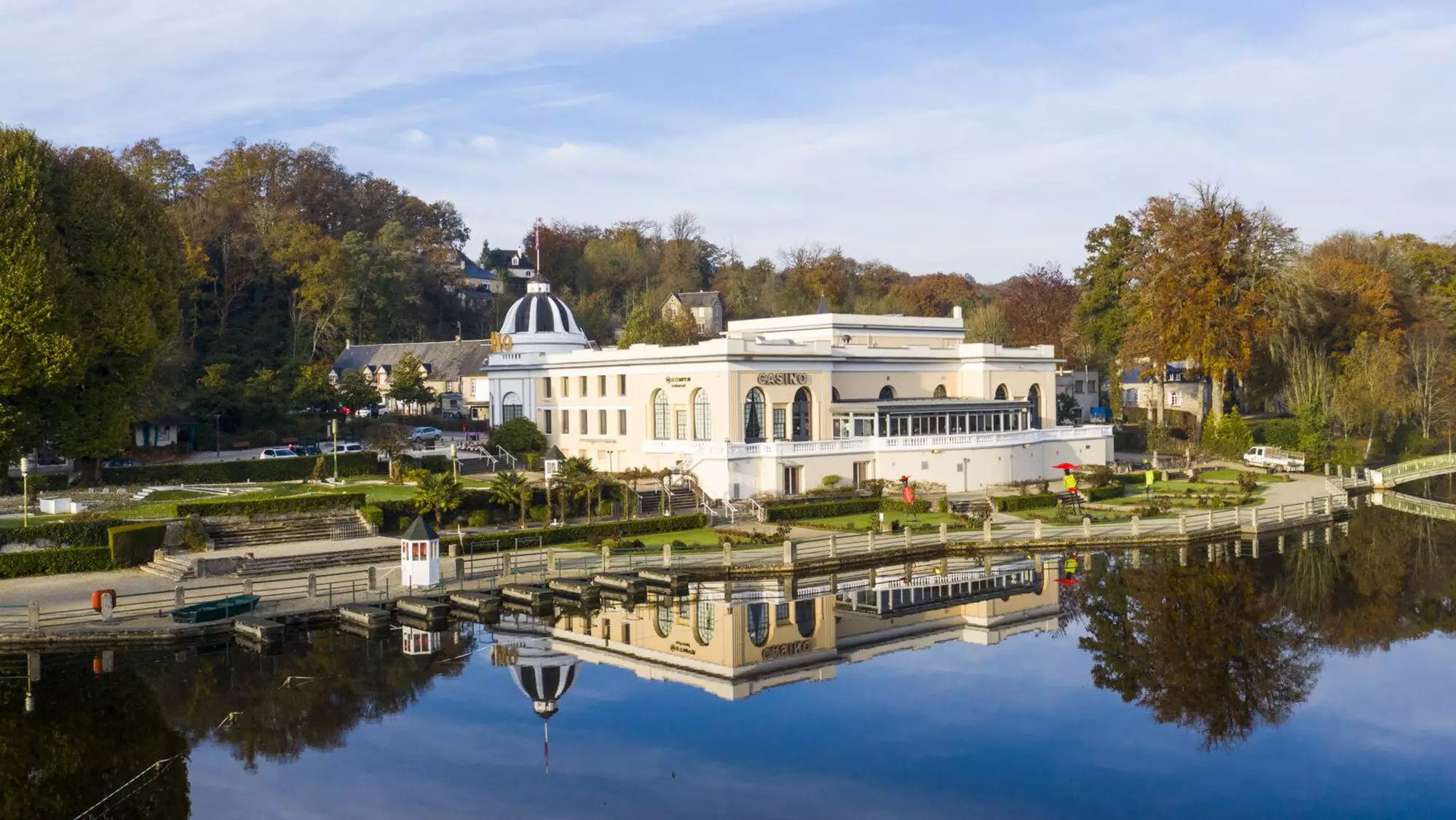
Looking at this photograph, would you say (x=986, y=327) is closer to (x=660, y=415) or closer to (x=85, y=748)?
(x=660, y=415)

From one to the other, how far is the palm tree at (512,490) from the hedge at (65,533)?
40.9 ft

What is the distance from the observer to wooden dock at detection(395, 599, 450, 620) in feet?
110

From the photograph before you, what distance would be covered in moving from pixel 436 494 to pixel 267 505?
18.4ft

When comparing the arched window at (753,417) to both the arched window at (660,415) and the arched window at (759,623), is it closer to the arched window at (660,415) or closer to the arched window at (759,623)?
the arched window at (660,415)

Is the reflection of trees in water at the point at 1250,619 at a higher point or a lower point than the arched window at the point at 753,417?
lower

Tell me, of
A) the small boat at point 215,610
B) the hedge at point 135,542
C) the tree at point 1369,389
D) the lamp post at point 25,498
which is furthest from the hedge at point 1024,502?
the lamp post at point 25,498

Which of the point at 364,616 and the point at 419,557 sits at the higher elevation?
the point at 419,557

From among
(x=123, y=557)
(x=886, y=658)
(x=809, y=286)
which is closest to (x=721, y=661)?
(x=886, y=658)

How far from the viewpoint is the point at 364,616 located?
32.4 metres

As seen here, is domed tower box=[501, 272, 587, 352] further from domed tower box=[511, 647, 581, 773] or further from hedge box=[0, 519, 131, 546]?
domed tower box=[511, 647, 581, 773]

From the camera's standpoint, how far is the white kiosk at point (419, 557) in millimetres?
35656

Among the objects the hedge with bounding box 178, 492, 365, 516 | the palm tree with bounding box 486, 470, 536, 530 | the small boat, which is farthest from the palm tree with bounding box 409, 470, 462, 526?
the small boat

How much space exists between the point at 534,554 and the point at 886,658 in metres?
14.5

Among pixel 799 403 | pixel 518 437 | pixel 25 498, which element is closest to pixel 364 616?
pixel 25 498
